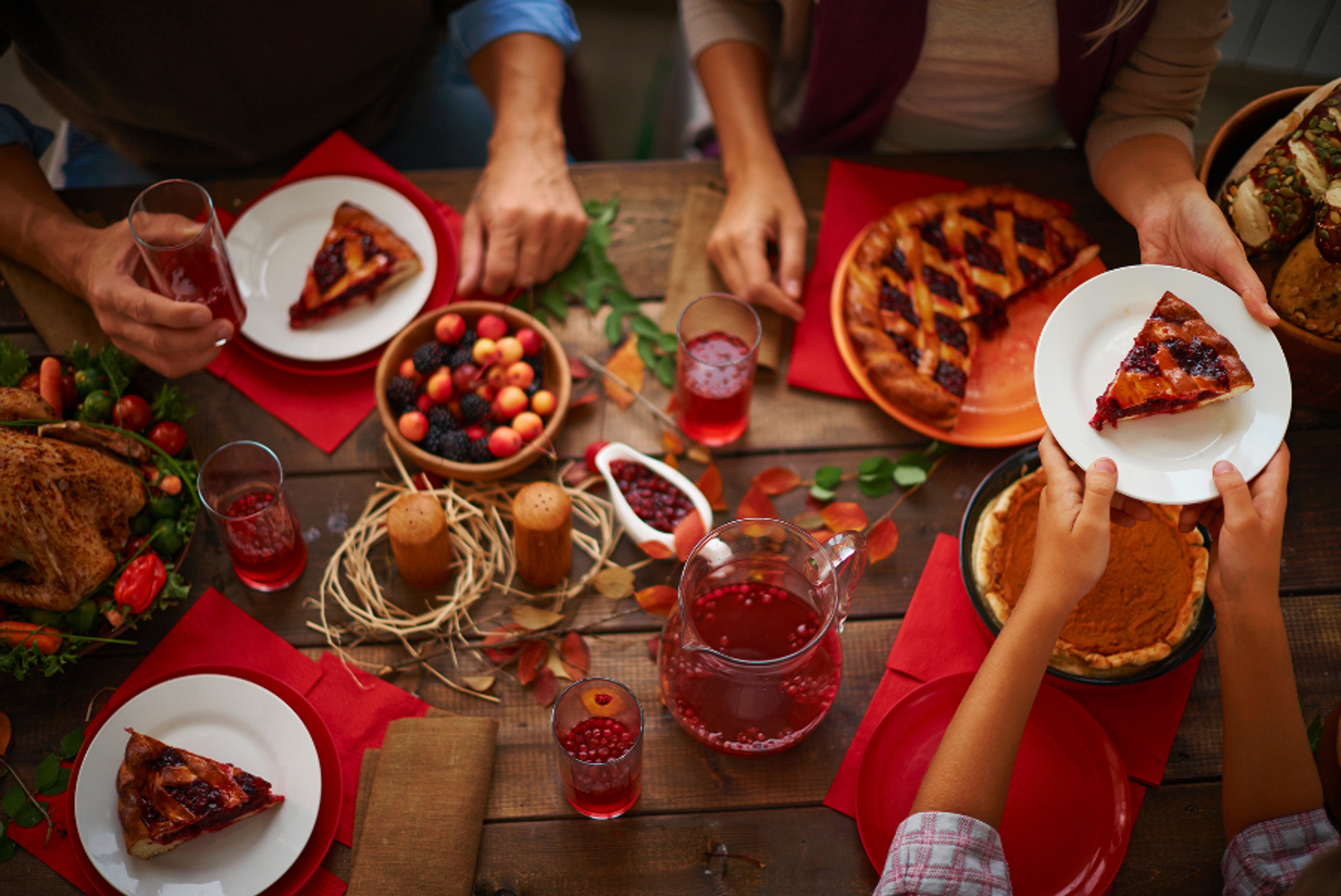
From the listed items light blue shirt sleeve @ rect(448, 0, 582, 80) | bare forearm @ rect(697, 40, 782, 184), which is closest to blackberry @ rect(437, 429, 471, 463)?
bare forearm @ rect(697, 40, 782, 184)

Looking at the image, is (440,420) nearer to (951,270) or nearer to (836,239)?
(836,239)

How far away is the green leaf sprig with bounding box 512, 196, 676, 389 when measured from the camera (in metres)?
1.99

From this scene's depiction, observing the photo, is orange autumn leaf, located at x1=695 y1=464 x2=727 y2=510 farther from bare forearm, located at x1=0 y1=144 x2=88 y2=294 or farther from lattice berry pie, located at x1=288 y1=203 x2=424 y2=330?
bare forearm, located at x1=0 y1=144 x2=88 y2=294

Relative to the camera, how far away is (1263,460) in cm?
143

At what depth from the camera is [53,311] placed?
1932 millimetres

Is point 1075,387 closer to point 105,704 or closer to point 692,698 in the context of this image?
point 692,698

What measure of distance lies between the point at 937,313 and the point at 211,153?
A: 1963mm

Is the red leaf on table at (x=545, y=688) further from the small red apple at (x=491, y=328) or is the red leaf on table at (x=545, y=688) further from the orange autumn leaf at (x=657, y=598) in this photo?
the small red apple at (x=491, y=328)

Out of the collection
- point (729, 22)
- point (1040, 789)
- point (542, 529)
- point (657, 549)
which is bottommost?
point (1040, 789)

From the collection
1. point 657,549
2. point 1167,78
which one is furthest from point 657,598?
point 1167,78

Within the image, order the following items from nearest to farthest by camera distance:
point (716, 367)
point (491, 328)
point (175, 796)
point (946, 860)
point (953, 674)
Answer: point (946, 860) → point (175, 796) → point (953, 674) → point (716, 367) → point (491, 328)

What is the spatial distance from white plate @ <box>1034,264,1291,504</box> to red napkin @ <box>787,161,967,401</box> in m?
0.52

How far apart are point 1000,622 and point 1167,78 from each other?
4.38 feet

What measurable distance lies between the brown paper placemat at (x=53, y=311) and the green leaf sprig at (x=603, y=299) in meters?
0.95
